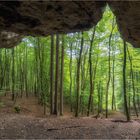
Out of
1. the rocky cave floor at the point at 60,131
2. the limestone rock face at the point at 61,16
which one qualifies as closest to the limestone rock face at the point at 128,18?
the limestone rock face at the point at 61,16

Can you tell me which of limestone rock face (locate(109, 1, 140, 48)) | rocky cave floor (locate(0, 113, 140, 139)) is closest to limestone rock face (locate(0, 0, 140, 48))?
limestone rock face (locate(109, 1, 140, 48))

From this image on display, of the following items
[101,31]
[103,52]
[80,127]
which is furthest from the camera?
[103,52]

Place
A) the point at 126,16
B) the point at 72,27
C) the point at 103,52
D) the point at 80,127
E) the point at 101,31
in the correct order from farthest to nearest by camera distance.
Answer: the point at 103,52 < the point at 101,31 < the point at 80,127 < the point at 72,27 < the point at 126,16

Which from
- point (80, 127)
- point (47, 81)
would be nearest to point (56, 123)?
point (80, 127)

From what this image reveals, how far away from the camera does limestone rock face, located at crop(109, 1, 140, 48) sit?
32.2 ft

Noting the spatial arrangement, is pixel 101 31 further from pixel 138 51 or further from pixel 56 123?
pixel 56 123

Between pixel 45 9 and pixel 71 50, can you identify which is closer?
pixel 45 9

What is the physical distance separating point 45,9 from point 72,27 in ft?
7.61

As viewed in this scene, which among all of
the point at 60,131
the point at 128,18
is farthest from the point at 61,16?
the point at 60,131

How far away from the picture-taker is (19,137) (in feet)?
36.3

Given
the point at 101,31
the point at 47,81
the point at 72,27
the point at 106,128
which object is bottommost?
the point at 106,128

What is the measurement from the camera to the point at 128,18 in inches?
433

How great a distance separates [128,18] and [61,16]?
2.81 metres

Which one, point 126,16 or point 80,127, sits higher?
point 126,16
